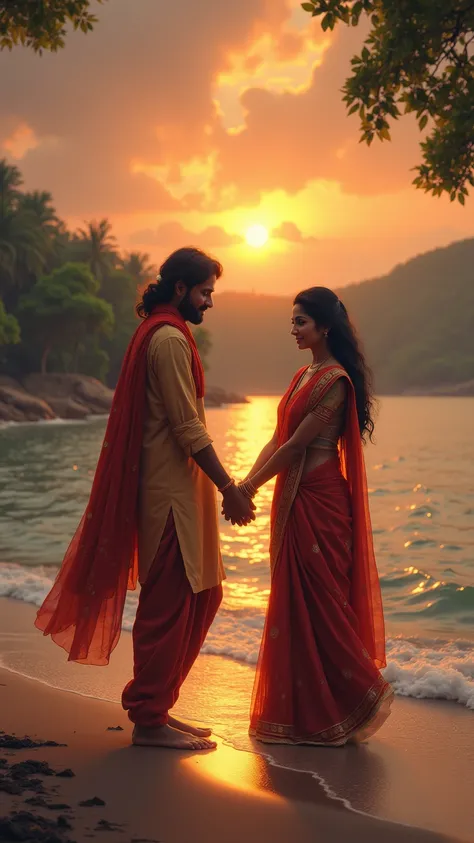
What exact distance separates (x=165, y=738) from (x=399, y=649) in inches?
123

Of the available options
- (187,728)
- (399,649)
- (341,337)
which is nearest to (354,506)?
(341,337)

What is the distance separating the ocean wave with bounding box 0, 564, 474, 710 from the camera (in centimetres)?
539

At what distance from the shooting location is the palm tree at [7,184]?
2100 inches

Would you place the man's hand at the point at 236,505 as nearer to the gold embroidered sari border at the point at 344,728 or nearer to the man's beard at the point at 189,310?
the man's beard at the point at 189,310

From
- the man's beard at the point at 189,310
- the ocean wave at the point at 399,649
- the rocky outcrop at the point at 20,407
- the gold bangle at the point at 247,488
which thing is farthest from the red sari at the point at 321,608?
the rocky outcrop at the point at 20,407

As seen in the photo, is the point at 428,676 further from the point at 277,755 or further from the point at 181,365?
the point at 181,365

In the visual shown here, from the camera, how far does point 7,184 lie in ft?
178

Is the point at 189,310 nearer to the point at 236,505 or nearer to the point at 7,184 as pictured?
the point at 236,505

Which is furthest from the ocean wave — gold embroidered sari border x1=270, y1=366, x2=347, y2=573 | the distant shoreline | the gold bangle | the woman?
the distant shoreline

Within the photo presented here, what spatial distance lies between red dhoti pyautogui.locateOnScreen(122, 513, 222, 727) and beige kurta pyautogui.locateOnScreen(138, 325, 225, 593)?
48 millimetres

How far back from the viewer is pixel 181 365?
3920mm

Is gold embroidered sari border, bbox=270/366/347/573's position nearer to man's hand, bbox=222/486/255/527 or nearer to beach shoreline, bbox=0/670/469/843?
man's hand, bbox=222/486/255/527

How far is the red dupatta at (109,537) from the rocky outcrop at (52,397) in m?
44.4

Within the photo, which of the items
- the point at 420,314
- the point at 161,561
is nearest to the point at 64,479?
the point at 161,561
